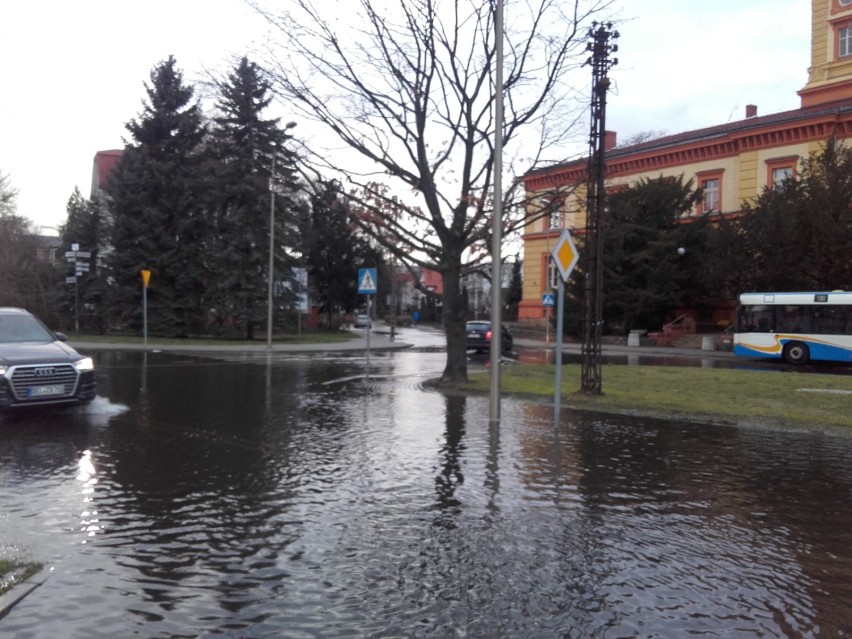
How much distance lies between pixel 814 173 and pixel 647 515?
1374 inches

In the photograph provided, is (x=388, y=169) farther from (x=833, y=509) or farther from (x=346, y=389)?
(x=833, y=509)

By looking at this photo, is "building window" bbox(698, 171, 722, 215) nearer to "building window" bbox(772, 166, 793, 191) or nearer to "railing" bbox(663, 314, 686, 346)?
"building window" bbox(772, 166, 793, 191)

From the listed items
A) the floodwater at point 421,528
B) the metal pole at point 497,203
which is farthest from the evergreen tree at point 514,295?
the floodwater at point 421,528

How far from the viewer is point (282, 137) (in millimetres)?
16875

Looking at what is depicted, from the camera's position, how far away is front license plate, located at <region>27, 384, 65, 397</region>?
11391 millimetres

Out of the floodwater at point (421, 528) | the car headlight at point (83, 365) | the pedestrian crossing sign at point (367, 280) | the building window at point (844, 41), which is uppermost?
the building window at point (844, 41)

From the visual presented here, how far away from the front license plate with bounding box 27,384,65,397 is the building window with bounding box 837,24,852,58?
160 ft

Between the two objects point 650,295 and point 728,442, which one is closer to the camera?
point 728,442

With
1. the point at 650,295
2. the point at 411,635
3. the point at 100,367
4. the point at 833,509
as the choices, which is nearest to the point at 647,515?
the point at 833,509

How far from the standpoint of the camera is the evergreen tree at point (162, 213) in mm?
41094

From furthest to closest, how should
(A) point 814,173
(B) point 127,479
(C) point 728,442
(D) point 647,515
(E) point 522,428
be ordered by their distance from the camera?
(A) point 814,173, (E) point 522,428, (C) point 728,442, (B) point 127,479, (D) point 647,515

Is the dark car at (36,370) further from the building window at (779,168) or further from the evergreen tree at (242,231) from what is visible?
the building window at (779,168)

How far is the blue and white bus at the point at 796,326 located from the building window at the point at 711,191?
17.1 meters

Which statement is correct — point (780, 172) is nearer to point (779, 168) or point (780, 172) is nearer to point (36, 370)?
point (779, 168)
